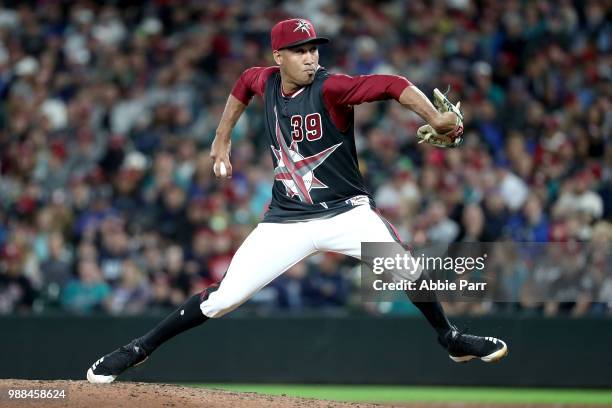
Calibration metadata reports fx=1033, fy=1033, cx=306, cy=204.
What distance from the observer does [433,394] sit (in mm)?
10633

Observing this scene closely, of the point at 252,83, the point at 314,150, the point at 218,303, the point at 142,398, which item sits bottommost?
the point at 142,398

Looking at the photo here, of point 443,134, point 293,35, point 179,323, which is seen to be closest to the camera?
point 443,134

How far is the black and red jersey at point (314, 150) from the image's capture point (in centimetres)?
630

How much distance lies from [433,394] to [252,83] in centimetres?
495

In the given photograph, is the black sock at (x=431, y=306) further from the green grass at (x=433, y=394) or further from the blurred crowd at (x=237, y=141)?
the blurred crowd at (x=237, y=141)

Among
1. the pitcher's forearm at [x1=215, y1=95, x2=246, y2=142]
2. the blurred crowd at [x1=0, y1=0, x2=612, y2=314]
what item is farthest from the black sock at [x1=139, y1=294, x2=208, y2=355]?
the blurred crowd at [x1=0, y1=0, x2=612, y2=314]

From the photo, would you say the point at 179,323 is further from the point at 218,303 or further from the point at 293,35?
the point at 293,35

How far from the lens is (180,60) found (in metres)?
13.9

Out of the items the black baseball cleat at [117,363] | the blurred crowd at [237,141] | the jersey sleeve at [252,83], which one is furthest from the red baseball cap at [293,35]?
the blurred crowd at [237,141]

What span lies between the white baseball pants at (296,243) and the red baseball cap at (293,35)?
3.53 ft

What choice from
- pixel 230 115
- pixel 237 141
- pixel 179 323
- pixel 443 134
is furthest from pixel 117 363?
pixel 237 141

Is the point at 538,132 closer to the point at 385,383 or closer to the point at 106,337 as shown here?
the point at 385,383

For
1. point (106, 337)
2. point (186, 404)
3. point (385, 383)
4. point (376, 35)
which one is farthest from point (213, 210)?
point (186, 404)

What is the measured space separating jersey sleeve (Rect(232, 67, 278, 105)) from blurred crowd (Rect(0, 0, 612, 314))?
4273mm
